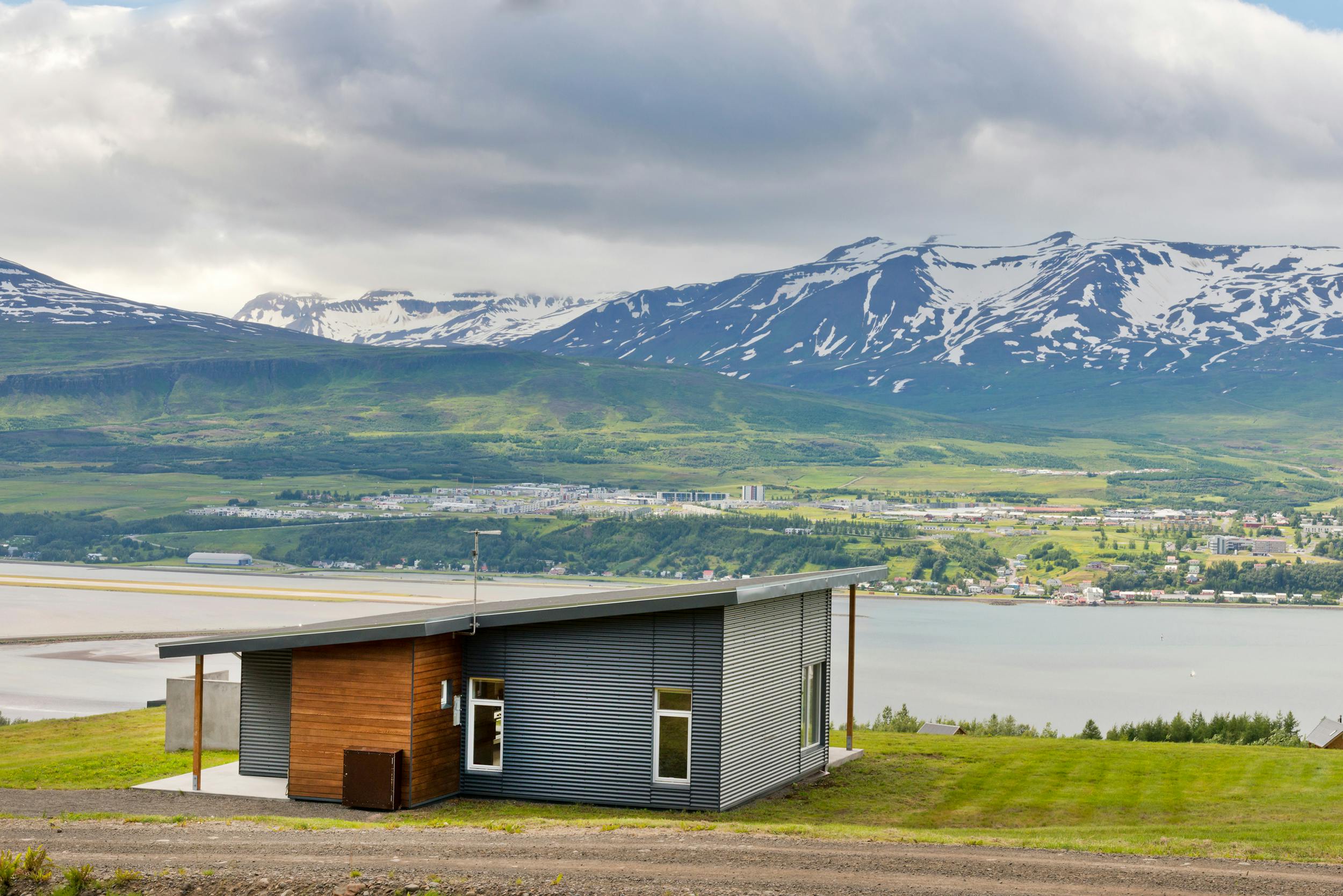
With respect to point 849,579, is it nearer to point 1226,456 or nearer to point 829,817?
point 829,817

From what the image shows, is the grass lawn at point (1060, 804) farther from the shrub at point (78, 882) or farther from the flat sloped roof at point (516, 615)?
the shrub at point (78, 882)

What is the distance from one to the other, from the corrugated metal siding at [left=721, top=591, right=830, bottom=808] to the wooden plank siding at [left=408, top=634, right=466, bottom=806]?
3.43 meters

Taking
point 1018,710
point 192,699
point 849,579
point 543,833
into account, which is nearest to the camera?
point 543,833

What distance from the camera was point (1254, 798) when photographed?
56.1 ft

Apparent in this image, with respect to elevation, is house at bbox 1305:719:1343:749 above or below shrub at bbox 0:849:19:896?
below

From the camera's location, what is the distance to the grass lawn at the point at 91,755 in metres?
18.2

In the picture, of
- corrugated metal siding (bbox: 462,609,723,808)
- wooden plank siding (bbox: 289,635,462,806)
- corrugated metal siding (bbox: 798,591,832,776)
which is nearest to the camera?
corrugated metal siding (bbox: 462,609,723,808)

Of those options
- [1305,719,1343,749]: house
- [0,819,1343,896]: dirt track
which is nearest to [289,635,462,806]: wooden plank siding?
[0,819,1343,896]: dirt track

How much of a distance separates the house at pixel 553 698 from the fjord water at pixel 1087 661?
2234 centimetres

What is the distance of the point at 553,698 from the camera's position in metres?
16.2

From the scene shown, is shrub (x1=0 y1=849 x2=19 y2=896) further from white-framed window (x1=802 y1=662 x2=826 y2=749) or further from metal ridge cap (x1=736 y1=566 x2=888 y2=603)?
white-framed window (x1=802 y1=662 x2=826 y2=749)

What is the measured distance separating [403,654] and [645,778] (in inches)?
128

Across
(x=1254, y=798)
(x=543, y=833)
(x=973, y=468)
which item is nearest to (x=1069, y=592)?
(x=973, y=468)

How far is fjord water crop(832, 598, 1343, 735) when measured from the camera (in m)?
47.4
